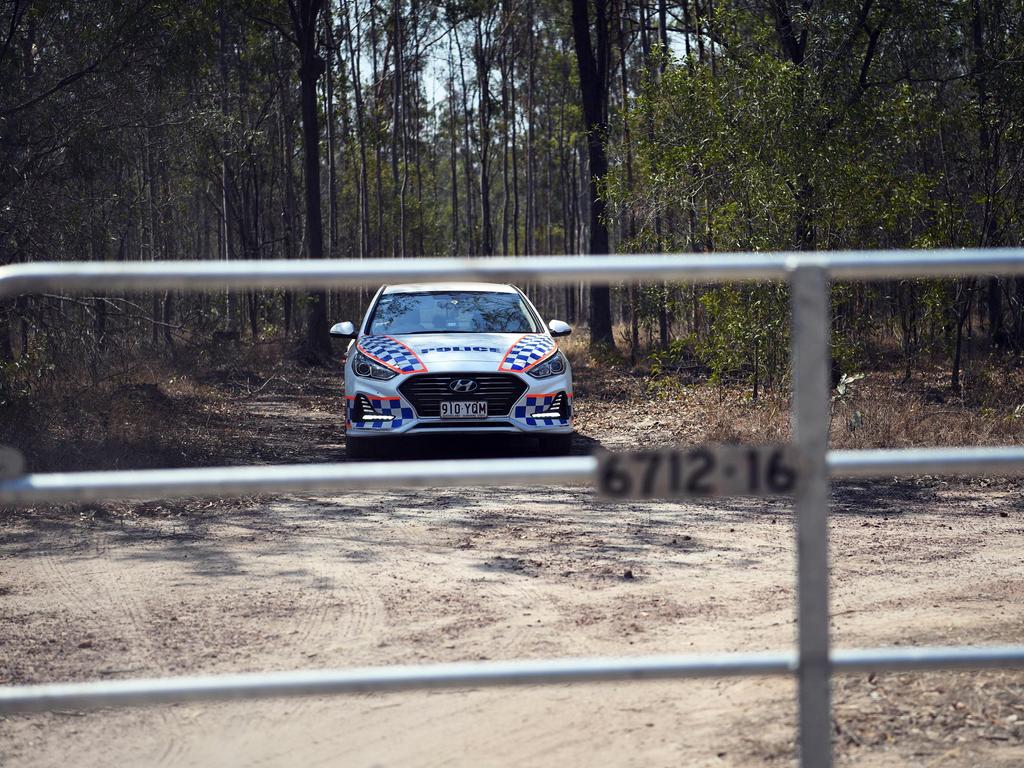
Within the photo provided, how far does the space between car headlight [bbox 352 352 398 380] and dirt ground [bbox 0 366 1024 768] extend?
1.67m

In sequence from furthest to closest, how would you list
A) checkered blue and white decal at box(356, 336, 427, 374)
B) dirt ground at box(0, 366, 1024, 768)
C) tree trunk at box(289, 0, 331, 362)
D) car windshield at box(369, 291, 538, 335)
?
tree trunk at box(289, 0, 331, 362) < car windshield at box(369, 291, 538, 335) < checkered blue and white decal at box(356, 336, 427, 374) < dirt ground at box(0, 366, 1024, 768)

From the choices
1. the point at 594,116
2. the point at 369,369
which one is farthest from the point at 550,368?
the point at 594,116

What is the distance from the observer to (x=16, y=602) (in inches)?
211

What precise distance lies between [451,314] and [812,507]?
28.6ft

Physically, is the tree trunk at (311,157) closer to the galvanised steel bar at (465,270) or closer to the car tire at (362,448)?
the car tire at (362,448)

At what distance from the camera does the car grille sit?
9.70 metres

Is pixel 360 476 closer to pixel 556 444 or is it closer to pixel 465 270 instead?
pixel 465 270

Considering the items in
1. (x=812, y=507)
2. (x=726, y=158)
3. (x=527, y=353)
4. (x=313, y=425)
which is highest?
(x=726, y=158)

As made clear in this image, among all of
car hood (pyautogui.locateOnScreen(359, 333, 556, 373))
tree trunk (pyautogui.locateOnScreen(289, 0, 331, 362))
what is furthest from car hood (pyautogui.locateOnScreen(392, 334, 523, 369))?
tree trunk (pyautogui.locateOnScreen(289, 0, 331, 362))

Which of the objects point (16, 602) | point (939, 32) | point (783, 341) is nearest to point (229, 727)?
point (16, 602)

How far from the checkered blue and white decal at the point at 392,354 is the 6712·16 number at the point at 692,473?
7.38 m

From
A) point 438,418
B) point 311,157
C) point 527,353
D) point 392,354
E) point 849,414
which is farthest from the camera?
point 311,157

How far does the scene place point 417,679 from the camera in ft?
7.68

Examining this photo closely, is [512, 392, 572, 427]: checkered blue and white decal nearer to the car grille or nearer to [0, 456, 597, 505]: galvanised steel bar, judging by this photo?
the car grille
